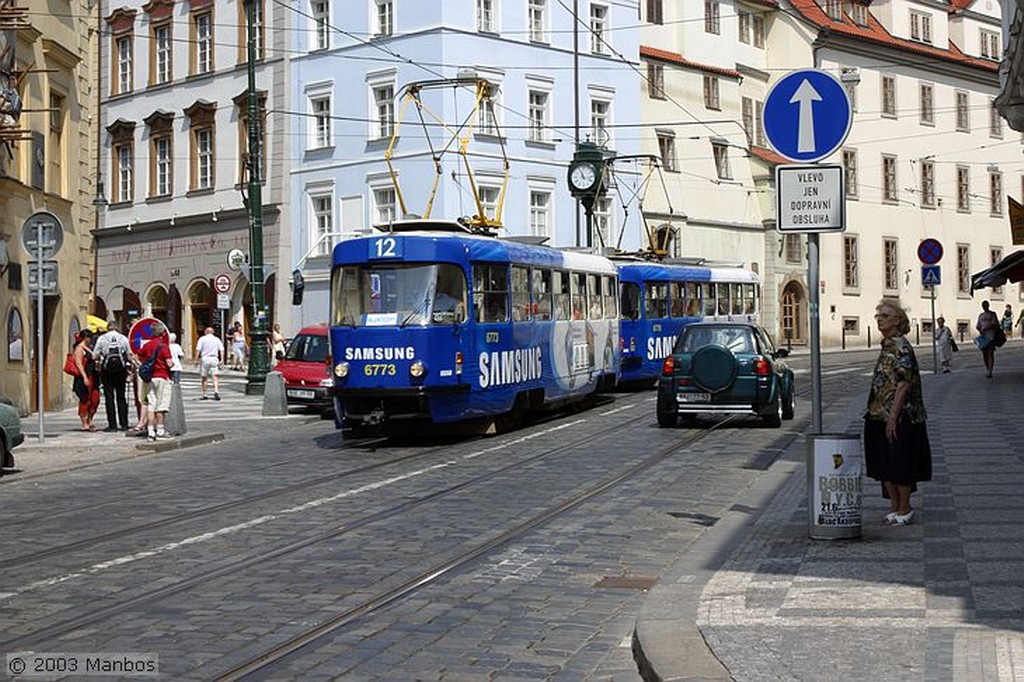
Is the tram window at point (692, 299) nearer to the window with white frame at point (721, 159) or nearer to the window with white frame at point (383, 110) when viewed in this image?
the window with white frame at point (383, 110)

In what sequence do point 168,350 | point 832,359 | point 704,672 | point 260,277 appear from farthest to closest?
point 832,359, point 260,277, point 168,350, point 704,672

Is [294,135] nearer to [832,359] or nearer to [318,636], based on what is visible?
[832,359]

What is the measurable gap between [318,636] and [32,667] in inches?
60.8

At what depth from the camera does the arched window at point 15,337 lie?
27.4 meters

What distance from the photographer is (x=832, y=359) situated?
Answer: 169 feet

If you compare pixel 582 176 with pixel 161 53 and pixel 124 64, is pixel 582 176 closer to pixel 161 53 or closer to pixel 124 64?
pixel 161 53

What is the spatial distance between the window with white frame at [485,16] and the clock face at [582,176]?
9701mm

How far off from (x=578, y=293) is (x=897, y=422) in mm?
15735

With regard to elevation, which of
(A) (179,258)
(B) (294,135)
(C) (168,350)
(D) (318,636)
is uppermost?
(B) (294,135)

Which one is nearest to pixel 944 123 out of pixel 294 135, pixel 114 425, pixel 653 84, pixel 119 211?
pixel 653 84

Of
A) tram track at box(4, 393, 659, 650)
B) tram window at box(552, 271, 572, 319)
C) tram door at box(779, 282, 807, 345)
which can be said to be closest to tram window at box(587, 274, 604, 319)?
tram window at box(552, 271, 572, 319)

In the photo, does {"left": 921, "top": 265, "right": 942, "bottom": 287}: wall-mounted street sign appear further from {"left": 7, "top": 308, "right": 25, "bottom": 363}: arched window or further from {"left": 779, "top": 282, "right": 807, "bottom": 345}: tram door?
{"left": 779, "top": 282, "right": 807, "bottom": 345}: tram door

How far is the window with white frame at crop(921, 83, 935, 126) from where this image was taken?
6969 cm

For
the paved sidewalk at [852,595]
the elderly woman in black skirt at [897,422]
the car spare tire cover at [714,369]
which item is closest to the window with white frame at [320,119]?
the car spare tire cover at [714,369]
